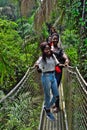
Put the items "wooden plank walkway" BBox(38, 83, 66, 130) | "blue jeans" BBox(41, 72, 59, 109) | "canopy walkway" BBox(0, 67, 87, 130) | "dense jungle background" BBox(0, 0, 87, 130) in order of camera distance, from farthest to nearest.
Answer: "dense jungle background" BBox(0, 0, 87, 130)
"wooden plank walkway" BBox(38, 83, 66, 130)
"blue jeans" BBox(41, 72, 59, 109)
"canopy walkway" BBox(0, 67, 87, 130)

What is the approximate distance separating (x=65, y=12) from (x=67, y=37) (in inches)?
28.8

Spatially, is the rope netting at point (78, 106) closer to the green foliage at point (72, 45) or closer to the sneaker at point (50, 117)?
the sneaker at point (50, 117)

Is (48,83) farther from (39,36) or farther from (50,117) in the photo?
(39,36)

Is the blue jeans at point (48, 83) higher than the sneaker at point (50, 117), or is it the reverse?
the blue jeans at point (48, 83)

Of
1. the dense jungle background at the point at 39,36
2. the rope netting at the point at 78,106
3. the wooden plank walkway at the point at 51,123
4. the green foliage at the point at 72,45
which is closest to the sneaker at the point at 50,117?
the wooden plank walkway at the point at 51,123

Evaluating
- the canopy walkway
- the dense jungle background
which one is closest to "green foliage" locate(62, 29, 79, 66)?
the dense jungle background

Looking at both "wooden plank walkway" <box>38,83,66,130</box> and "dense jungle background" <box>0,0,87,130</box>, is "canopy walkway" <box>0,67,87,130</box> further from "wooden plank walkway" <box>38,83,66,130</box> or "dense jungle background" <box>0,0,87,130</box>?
"dense jungle background" <box>0,0,87,130</box>

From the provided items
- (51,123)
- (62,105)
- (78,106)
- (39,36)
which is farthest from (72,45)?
(78,106)

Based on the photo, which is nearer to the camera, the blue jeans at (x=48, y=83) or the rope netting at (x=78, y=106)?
the rope netting at (x=78, y=106)

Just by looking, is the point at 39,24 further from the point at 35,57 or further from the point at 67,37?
the point at 67,37

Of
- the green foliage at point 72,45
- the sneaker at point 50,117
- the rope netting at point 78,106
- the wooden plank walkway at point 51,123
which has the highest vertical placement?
the rope netting at point 78,106

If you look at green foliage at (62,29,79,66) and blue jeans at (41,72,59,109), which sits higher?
blue jeans at (41,72,59,109)

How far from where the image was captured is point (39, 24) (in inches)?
185

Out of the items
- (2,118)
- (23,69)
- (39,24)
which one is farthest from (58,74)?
(23,69)
